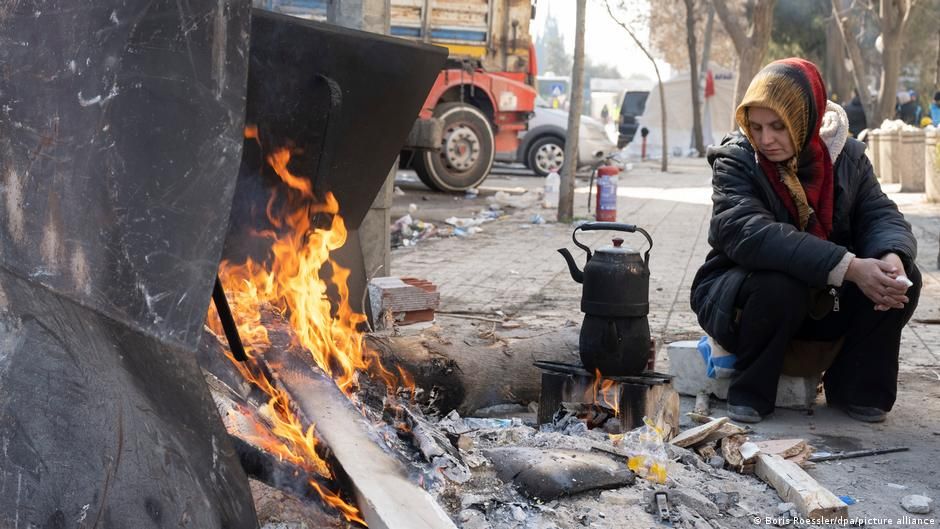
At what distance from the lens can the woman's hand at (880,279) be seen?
402 cm

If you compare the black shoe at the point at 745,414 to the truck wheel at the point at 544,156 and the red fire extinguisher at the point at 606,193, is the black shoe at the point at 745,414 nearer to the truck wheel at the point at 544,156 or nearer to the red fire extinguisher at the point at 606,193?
the red fire extinguisher at the point at 606,193

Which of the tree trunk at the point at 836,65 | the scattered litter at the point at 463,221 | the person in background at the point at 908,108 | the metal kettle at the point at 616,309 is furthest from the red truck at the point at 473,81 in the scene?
the tree trunk at the point at 836,65

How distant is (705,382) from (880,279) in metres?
0.96

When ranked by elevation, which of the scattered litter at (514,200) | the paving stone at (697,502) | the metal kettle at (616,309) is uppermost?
the metal kettle at (616,309)

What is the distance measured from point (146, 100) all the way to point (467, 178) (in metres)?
13.0

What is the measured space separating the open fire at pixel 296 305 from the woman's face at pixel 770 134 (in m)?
1.65

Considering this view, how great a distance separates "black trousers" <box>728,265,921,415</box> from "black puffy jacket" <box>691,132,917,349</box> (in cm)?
8

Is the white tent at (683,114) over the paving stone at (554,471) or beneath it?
over

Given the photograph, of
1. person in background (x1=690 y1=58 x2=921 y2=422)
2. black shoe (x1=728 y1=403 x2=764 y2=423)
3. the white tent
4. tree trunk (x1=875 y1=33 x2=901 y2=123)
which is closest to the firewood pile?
black shoe (x1=728 y1=403 x2=764 y2=423)

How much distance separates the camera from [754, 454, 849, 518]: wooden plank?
3199 millimetres

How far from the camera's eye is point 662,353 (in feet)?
18.1

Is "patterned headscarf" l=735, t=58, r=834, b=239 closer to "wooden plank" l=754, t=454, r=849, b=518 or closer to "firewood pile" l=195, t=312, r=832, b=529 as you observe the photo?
"firewood pile" l=195, t=312, r=832, b=529

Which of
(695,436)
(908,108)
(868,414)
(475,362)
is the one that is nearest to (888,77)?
(908,108)

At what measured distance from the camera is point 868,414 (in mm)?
4371
